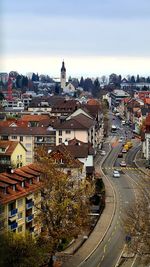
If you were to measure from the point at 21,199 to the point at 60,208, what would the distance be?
1.74 ft

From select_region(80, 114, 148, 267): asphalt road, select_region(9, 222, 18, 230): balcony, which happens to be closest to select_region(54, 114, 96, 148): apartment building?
select_region(80, 114, 148, 267): asphalt road

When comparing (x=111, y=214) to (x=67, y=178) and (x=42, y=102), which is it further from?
(x=42, y=102)

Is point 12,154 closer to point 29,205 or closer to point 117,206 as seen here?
point 117,206

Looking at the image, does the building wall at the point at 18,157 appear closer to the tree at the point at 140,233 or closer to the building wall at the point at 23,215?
the building wall at the point at 23,215

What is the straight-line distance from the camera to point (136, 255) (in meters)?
6.43

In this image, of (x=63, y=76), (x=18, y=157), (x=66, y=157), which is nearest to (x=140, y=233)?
(x=66, y=157)

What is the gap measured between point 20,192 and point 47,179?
328mm

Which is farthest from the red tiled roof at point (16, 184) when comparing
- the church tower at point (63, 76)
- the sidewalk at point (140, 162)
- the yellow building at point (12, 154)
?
the church tower at point (63, 76)

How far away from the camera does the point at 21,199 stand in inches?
258

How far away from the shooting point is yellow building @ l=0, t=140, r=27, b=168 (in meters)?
10.1

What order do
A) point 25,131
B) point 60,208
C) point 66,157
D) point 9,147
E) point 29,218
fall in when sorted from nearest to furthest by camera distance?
point 60,208, point 29,218, point 66,157, point 9,147, point 25,131

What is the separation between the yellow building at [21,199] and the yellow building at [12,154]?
9.59 feet

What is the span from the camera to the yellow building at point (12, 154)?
1007cm

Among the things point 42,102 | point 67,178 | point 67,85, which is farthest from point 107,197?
point 67,85
